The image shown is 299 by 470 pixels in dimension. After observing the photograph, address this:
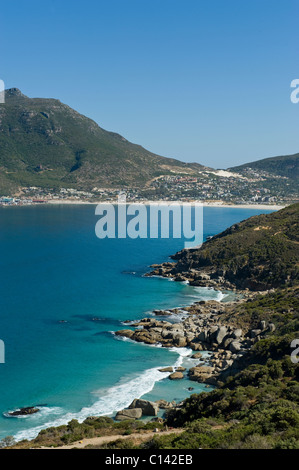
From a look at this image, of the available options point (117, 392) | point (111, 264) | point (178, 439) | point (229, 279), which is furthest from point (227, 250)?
point (178, 439)

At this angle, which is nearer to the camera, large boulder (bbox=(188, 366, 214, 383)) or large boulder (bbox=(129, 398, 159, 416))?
large boulder (bbox=(129, 398, 159, 416))

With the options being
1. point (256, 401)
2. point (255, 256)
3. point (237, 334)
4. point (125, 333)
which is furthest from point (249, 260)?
point (256, 401)

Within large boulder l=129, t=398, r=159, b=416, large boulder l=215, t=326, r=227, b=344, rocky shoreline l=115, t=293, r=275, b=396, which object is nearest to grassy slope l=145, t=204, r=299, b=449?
rocky shoreline l=115, t=293, r=275, b=396

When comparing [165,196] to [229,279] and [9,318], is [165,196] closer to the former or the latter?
[229,279]

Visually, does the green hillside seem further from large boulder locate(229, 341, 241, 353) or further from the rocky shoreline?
large boulder locate(229, 341, 241, 353)

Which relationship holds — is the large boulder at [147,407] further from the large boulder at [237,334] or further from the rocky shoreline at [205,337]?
the large boulder at [237,334]

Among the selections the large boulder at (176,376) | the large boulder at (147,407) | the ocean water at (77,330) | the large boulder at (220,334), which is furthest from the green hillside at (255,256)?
the large boulder at (147,407)
